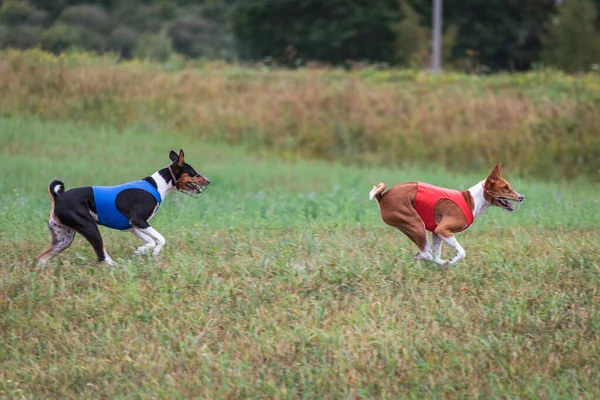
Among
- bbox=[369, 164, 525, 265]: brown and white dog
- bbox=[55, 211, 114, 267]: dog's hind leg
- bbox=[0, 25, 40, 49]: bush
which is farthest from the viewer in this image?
bbox=[0, 25, 40, 49]: bush

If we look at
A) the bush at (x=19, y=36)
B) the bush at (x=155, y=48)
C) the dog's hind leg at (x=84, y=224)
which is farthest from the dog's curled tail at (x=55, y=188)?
the bush at (x=19, y=36)

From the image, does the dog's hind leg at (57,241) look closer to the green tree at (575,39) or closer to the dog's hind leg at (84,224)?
the dog's hind leg at (84,224)

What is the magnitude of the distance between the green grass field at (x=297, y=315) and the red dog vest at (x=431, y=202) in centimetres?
46

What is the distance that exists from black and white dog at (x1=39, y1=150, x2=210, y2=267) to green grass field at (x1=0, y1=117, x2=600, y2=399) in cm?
23

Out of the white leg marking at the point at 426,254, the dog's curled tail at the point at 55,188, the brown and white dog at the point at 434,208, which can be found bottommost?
the white leg marking at the point at 426,254

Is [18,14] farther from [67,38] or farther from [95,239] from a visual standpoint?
[95,239]

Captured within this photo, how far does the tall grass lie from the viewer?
1841 centimetres

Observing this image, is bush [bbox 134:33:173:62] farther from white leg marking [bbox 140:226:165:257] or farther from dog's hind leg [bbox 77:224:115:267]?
dog's hind leg [bbox 77:224:115:267]

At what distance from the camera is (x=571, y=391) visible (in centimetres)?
670

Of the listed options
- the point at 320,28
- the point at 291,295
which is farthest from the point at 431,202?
the point at 320,28

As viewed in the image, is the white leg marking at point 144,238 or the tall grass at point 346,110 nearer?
the white leg marking at point 144,238

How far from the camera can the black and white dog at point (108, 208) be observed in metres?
8.28

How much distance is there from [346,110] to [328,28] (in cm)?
1755

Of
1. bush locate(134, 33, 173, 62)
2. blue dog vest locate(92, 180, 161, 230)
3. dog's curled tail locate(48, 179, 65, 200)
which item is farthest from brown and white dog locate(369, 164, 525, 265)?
bush locate(134, 33, 173, 62)
